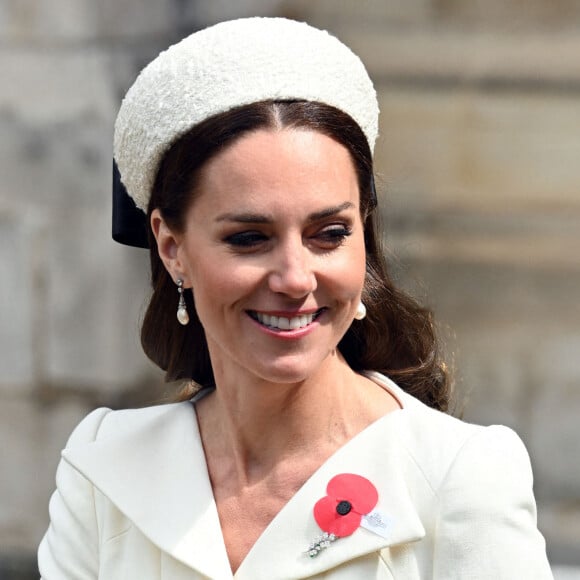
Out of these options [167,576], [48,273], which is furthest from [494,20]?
[167,576]

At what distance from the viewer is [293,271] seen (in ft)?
7.45

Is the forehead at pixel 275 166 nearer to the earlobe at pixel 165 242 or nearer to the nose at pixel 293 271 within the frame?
the nose at pixel 293 271

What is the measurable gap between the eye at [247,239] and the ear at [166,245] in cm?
22

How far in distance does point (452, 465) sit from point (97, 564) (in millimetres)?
875

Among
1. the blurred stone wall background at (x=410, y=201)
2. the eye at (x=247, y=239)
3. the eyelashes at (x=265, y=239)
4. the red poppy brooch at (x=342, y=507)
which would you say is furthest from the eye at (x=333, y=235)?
the blurred stone wall background at (x=410, y=201)

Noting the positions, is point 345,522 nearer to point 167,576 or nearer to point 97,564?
point 167,576

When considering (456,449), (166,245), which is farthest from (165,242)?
(456,449)

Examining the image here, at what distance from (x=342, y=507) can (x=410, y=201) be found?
87.3 inches

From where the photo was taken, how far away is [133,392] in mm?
4809

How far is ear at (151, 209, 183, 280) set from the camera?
2.54m

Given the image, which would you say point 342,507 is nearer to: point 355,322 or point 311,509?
point 311,509

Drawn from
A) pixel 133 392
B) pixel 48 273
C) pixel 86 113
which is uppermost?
pixel 86 113

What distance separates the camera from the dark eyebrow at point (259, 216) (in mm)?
2276

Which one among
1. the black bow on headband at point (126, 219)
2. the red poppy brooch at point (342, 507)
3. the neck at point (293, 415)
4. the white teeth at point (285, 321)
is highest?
the black bow on headband at point (126, 219)
